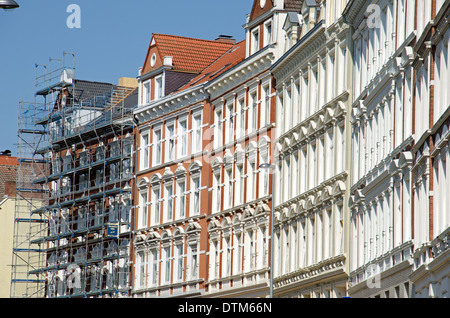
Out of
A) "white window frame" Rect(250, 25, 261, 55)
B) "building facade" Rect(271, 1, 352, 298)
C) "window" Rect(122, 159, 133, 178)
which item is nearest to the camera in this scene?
"building facade" Rect(271, 1, 352, 298)

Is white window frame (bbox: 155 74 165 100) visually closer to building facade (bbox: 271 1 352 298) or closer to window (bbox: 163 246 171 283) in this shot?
window (bbox: 163 246 171 283)

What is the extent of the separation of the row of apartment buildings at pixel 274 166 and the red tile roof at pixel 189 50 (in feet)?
0.34

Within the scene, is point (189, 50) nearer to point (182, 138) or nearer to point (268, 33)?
point (182, 138)

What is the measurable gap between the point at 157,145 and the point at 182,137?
2.77m

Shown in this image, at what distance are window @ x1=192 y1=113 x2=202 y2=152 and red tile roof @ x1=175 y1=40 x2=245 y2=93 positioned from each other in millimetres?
1881

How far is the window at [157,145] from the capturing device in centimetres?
6072

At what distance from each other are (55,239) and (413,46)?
131 feet

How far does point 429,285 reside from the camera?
95.1 ft

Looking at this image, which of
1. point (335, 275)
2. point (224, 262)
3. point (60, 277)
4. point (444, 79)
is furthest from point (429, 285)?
point (60, 277)

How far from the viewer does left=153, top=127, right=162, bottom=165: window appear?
60.7 meters

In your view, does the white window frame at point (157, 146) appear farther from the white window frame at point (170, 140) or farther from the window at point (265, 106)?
the window at point (265, 106)

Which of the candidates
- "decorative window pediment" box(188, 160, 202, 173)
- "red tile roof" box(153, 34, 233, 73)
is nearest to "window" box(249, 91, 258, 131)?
"decorative window pediment" box(188, 160, 202, 173)
